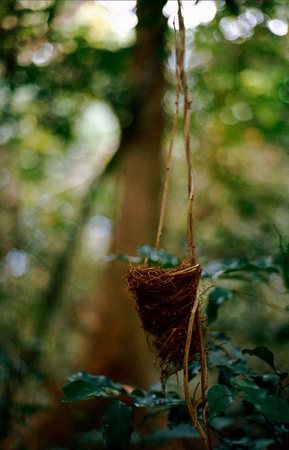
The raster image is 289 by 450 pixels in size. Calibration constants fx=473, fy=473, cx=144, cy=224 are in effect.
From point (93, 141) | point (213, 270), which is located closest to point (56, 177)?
point (93, 141)

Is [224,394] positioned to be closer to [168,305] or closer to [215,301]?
[168,305]

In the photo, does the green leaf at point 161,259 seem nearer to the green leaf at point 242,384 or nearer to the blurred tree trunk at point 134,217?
the green leaf at point 242,384

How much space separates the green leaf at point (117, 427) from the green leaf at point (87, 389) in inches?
2.1

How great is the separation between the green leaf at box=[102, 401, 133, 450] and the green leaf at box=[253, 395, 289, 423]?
1.44 feet

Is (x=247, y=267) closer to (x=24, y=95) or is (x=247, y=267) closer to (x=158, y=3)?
(x=158, y=3)

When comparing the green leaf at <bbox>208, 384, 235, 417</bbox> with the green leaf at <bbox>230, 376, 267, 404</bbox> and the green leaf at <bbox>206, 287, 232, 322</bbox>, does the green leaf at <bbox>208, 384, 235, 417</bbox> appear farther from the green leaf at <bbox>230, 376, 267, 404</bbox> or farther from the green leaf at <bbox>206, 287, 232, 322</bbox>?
the green leaf at <bbox>206, 287, 232, 322</bbox>

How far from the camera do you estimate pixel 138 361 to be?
3.91 meters

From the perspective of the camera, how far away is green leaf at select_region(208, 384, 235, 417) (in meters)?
1.27

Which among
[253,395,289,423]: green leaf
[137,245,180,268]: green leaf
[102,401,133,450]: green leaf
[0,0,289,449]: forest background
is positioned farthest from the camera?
[0,0,289,449]: forest background

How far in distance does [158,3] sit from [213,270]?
1275 millimetres

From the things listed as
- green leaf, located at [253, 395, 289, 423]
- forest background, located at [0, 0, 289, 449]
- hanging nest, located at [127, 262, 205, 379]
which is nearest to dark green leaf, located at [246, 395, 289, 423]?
green leaf, located at [253, 395, 289, 423]

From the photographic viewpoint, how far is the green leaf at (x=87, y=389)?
138 centimetres

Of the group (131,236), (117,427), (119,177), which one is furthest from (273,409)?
(119,177)

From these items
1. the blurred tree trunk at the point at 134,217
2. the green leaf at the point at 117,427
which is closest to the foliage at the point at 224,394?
the green leaf at the point at 117,427
